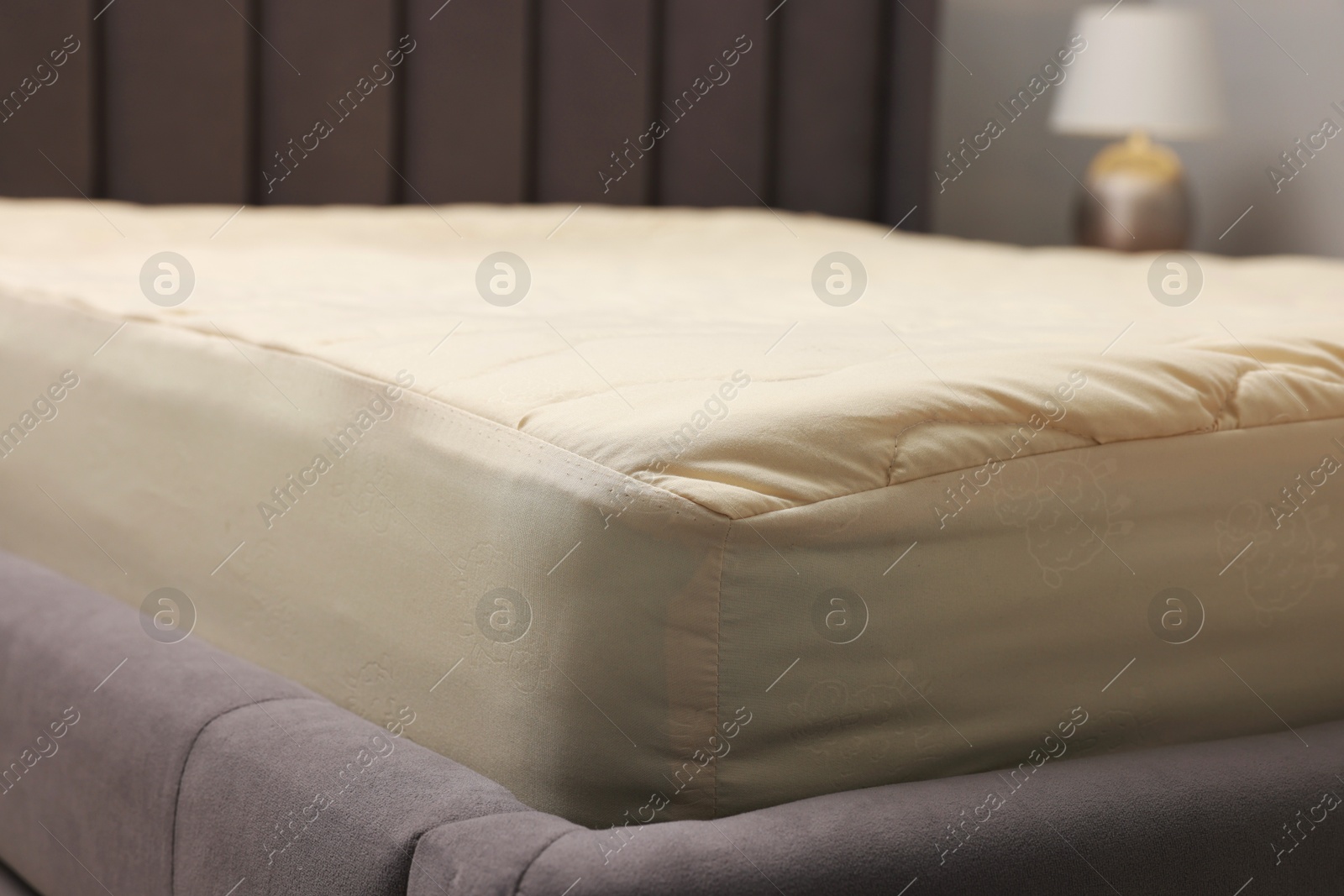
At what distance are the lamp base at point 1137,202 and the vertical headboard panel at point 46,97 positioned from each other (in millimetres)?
2010

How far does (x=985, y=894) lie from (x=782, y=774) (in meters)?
0.12

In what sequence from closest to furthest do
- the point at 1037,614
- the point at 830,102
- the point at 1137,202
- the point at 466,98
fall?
the point at 1037,614, the point at 466,98, the point at 1137,202, the point at 830,102

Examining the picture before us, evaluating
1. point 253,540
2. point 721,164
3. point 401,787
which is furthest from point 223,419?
point 721,164

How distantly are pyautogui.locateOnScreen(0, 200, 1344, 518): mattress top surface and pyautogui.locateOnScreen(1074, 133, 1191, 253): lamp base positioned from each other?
24.6 inches

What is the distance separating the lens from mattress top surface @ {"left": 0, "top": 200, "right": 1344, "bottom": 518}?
2.43ft

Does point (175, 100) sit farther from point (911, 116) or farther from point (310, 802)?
point (310, 802)

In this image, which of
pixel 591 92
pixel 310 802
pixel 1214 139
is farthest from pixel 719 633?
pixel 1214 139

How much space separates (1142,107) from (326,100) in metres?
1.62

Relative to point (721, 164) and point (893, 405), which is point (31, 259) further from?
point (721, 164)

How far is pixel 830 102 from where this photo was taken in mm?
2963

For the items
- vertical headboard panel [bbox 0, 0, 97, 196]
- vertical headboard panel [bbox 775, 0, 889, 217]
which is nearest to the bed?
vertical headboard panel [bbox 0, 0, 97, 196]

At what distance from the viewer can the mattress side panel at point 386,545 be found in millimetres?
692

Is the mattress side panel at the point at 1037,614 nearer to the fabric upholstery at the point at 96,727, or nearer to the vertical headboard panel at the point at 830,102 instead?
the fabric upholstery at the point at 96,727

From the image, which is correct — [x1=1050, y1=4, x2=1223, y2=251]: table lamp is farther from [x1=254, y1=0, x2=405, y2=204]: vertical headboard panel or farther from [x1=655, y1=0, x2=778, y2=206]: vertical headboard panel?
[x1=254, y1=0, x2=405, y2=204]: vertical headboard panel
